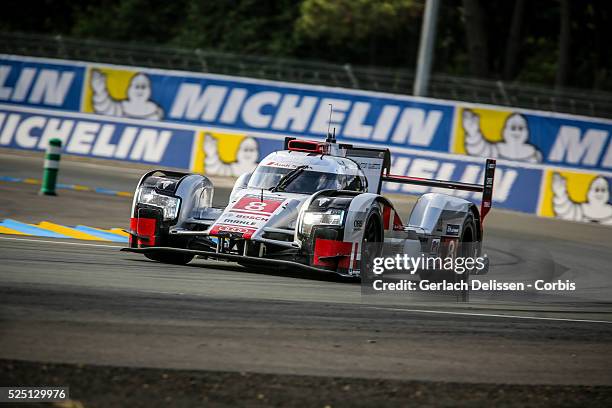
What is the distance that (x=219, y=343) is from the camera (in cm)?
740

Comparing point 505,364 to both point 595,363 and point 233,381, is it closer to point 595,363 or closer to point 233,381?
point 595,363

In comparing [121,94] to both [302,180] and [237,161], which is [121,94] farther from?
[302,180]

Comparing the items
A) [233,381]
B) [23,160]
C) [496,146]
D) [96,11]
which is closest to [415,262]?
[233,381]

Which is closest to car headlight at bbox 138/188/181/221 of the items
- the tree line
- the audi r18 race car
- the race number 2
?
the audi r18 race car

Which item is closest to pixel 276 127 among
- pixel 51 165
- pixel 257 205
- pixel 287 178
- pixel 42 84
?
pixel 42 84

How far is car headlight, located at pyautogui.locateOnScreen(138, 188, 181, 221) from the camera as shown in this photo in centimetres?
1193

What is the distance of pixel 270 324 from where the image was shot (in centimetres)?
819

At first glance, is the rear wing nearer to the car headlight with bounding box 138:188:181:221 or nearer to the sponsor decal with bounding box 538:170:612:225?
the car headlight with bounding box 138:188:181:221

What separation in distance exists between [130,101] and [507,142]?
890cm

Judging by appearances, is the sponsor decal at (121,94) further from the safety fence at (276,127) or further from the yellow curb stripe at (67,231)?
the yellow curb stripe at (67,231)

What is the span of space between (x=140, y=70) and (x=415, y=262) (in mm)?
16235

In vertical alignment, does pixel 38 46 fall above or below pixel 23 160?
above

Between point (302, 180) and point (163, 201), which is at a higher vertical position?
point (302, 180)

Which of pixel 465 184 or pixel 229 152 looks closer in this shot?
pixel 465 184
